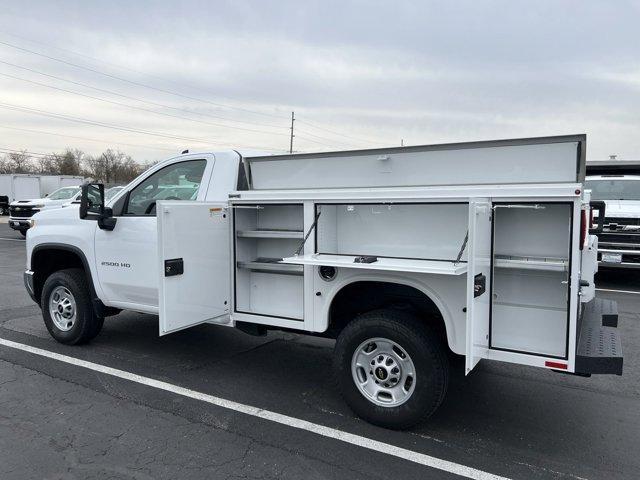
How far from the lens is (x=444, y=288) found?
376cm

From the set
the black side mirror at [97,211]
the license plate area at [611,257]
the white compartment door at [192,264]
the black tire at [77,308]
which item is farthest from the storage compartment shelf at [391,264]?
the license plate area at [611,257]

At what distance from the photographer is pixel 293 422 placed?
13.5 ft

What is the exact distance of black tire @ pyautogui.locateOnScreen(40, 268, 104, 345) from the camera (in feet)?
19.0

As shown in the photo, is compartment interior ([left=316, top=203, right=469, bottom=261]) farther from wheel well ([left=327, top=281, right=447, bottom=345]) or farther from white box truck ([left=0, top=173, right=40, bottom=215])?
white box truck ([left=0, top=173, right=40, bottom=215])

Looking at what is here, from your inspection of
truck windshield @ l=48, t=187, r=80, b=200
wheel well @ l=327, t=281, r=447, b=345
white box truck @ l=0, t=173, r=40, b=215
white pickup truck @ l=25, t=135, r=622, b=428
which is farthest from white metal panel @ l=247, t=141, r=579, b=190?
white box truck @ l=0, t=173, r=40, b=215

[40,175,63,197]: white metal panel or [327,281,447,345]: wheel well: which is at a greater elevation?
[40,175,63,197]: white metal panel

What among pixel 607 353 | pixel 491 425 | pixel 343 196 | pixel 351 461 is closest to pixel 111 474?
pixel 351 461

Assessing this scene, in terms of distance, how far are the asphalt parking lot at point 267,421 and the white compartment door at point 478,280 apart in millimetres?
763

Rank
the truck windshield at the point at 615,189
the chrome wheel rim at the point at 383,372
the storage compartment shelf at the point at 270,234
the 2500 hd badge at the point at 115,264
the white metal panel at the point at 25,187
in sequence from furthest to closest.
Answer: the white metal panel at the point at 25,187 → the truck windshield at the point at 615,189 → the 2500 hd badge at the point at 115,264 → the storage compartment shelf at the point at 270,234 → the chrome wheel rim at the point at 383,372

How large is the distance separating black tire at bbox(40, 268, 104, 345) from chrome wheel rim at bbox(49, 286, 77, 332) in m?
0.04

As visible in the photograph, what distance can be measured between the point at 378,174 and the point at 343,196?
50 centimetres

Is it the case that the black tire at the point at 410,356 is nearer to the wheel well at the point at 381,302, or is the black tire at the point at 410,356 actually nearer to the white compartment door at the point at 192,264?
the wheel well at the point at 381,302

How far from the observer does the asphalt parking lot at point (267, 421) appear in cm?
347

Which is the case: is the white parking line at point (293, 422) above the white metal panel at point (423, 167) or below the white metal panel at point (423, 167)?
below
